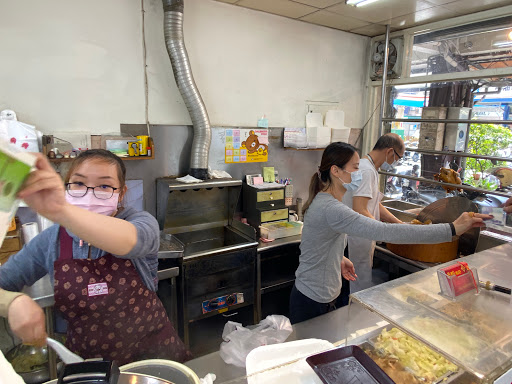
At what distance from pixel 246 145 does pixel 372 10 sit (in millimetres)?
1675

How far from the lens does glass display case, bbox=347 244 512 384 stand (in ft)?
3.49

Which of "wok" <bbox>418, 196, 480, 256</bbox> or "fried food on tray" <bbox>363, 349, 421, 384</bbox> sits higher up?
"wok" <bbox>418, 196, 480, 256</bbox>

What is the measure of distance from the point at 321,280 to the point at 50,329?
1.65 meters

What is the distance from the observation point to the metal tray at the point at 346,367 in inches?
37.8

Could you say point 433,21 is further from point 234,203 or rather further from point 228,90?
point 234,203

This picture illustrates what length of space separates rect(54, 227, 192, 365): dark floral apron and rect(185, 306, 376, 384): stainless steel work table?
9.4 inches

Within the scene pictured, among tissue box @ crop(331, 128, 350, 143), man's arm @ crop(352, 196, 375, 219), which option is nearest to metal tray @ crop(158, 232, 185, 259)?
man's arm @ crop(352, 196, 375, 219)

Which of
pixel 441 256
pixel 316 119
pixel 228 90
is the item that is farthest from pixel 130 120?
pixel 441 256

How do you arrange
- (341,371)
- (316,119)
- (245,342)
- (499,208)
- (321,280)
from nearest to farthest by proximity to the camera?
(341,371) < (245,342) < (321,280) < (499,208) < (316,119)

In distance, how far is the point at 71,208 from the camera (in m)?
0.84

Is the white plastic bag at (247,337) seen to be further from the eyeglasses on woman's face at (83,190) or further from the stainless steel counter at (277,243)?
the stainless steel counter at (277,243)

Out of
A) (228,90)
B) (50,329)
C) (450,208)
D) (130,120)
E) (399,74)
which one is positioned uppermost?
(399,74)

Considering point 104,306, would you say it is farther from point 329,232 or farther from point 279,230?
point 279,230

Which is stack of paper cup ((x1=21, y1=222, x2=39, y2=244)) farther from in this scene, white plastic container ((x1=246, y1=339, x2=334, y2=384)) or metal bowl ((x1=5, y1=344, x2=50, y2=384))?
white plastic container ((x1=246, y1=339, x2=334, y2=384))
